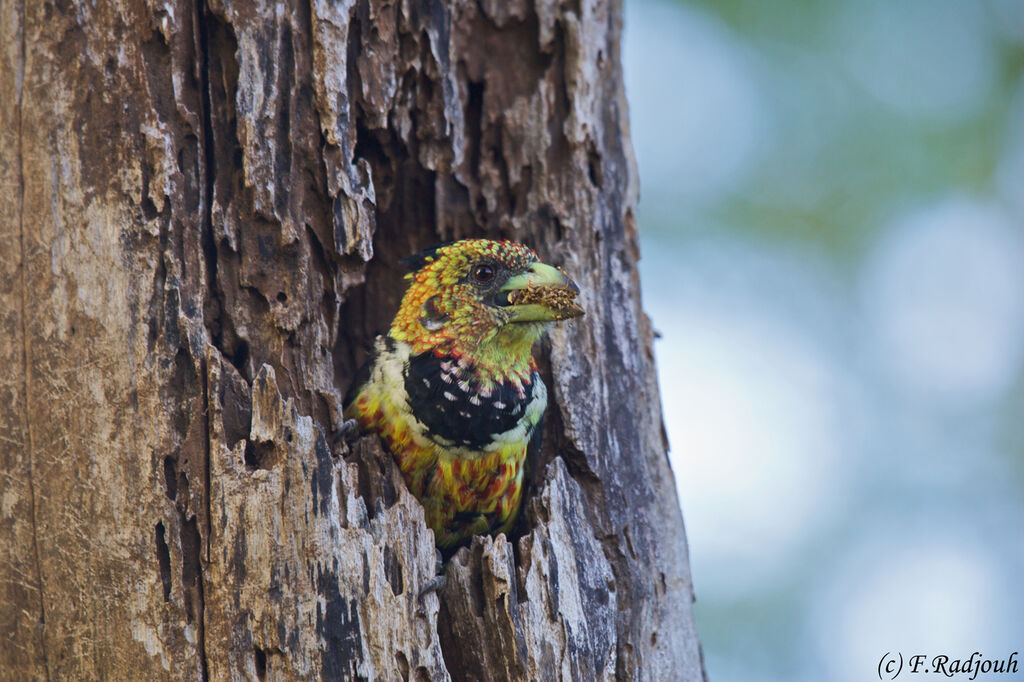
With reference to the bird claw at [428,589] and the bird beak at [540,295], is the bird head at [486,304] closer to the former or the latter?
the bird beak at [540,295]

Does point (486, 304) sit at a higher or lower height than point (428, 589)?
higher

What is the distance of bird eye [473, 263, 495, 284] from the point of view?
3510 millimetres

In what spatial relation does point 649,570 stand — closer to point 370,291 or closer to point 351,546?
point 351,546

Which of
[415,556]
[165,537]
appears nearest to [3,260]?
[165,537]

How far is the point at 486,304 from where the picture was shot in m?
3.48

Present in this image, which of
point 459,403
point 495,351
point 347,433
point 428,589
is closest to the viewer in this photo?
point 428,589

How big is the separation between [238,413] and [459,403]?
80 cm

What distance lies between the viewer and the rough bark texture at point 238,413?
276 cm

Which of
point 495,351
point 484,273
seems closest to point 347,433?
point 495,351

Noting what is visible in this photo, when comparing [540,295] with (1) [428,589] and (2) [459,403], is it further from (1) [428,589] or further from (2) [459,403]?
(1) [428,589]

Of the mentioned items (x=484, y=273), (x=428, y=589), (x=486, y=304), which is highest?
(x=484, y=273)

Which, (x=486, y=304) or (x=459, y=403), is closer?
(x=459, y=403)

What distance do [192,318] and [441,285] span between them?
0.99 meters

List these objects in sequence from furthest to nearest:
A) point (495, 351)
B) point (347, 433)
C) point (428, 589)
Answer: point (495, 351) → point (347, 433) → point (428, 589)
